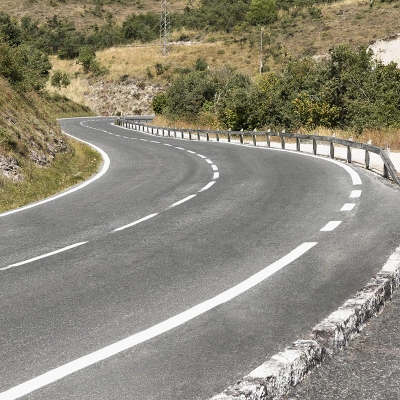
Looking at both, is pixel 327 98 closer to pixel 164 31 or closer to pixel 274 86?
pixel 274 86

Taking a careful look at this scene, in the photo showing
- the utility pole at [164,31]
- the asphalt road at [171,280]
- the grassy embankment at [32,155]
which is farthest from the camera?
the utility pole at [164,31]

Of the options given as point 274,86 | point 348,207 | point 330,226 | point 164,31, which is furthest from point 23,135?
point 164,31

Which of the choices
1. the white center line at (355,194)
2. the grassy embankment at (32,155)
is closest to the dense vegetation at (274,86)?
the grassy embankment at (32,155)

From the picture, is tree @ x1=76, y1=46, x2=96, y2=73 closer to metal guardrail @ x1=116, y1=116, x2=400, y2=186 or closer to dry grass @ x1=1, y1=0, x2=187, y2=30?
dry grass @ x1=1, y1=0, x2=187, y2=30

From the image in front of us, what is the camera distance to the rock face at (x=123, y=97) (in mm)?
100169

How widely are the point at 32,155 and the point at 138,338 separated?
1660 centimetres

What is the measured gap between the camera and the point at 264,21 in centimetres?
11638

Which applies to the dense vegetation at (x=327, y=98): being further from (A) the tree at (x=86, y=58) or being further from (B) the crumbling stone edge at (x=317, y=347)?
(A) the tree at (x=86, y=58)

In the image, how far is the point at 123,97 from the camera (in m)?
102

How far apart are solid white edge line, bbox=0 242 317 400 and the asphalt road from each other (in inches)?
0.6

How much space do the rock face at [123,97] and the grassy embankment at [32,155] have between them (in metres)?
71.7

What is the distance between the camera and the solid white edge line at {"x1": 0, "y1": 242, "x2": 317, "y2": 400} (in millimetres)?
4449

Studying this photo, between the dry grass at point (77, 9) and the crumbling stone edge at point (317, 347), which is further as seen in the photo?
the dry grass at point (77, 9)

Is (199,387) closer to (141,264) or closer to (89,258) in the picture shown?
(141,264)
